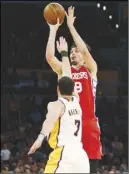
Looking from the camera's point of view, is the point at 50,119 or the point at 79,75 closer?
the point at 50,119

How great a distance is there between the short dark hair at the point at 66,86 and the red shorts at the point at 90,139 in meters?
1.11

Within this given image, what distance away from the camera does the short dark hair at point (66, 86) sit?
605 centimetres

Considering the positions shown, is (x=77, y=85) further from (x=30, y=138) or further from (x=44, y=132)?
(x=30, y=138)

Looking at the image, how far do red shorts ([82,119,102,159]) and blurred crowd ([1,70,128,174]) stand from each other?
29.6 ft

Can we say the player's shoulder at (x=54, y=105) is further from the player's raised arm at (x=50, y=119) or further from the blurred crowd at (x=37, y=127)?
the blurred crowd at (x=37, y=127)

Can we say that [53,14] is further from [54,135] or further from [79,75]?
[54,135]

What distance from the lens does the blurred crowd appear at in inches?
669

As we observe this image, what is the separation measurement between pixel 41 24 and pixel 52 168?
1533 centimetres

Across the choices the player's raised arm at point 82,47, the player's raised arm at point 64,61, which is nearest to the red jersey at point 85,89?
the player's raised arm at point 82,47

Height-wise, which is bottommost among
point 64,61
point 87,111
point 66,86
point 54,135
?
point 54,135

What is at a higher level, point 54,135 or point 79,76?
point 79,76

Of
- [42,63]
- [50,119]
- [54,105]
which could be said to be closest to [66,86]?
[54,105]

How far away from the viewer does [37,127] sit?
19078 millimetres

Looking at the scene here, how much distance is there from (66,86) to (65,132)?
44cm
